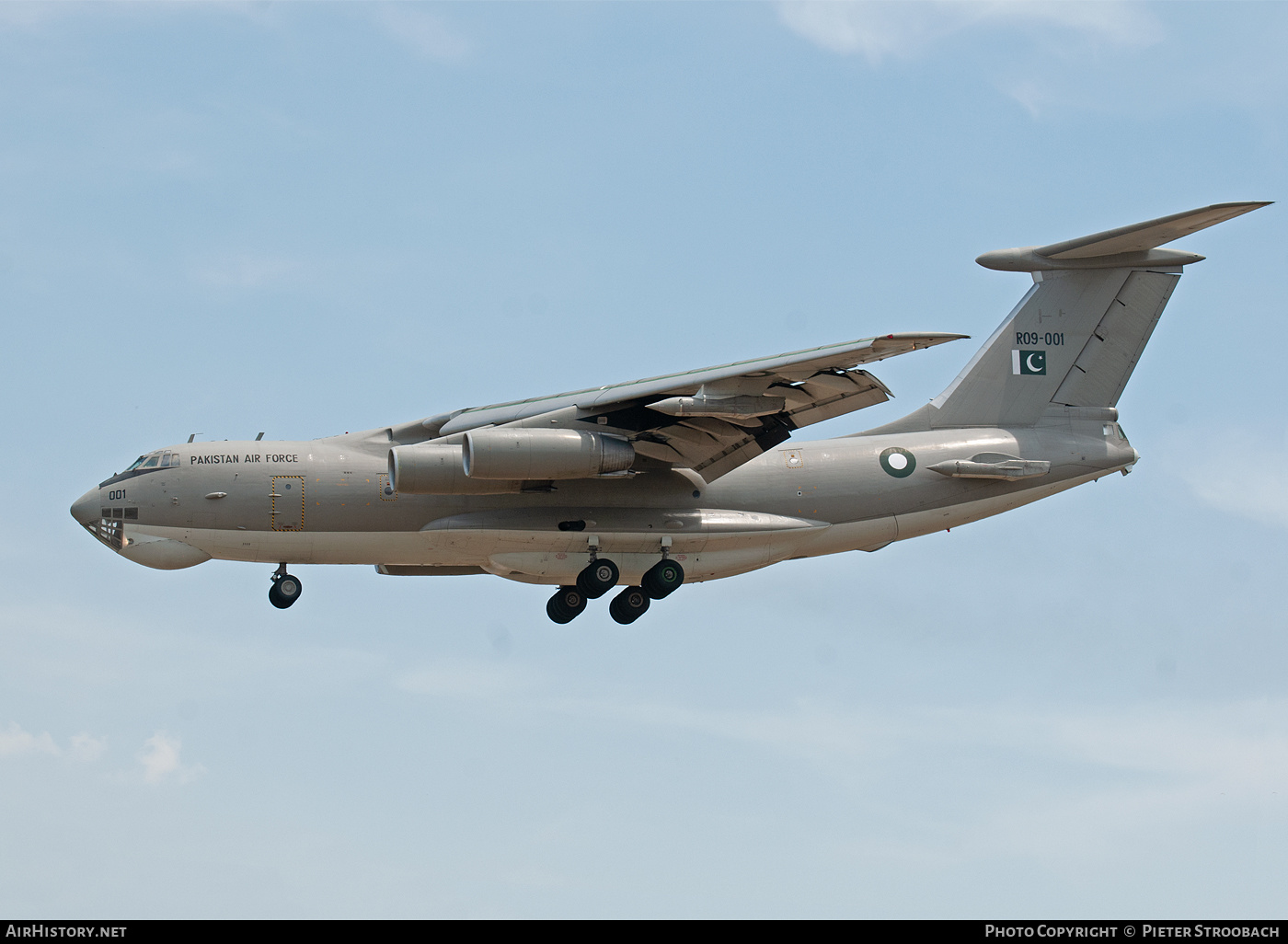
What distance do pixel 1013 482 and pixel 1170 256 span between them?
3.84m

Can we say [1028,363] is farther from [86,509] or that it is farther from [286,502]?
[86,509]

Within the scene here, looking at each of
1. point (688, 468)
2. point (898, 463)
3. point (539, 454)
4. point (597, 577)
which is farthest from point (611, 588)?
point (898, 463)

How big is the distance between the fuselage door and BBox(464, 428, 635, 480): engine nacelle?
199 centimetres

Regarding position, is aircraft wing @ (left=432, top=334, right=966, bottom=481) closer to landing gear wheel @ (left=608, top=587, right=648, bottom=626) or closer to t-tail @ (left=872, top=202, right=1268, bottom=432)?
landing gear wheel @ (left=608, top=587, right=648, bottom=626)

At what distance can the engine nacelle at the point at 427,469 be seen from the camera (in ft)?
58.7

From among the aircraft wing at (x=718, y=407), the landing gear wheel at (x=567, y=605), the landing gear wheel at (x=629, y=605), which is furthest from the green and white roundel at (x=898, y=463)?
the landing gear wheel at (x=567, y=605)

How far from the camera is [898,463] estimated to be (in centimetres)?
2033

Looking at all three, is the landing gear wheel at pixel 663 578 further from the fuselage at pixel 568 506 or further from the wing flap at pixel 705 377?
the wing flap at pixel 705 377

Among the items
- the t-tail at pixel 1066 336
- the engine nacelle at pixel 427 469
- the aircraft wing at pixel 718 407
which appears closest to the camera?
the aircraft wing at pixel 718 407

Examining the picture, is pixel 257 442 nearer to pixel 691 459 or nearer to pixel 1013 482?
pixel 691 459

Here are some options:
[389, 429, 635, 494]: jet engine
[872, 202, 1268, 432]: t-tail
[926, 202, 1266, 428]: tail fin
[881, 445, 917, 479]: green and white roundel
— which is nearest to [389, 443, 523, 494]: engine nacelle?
[389, 429, 635, 494]: jet engine

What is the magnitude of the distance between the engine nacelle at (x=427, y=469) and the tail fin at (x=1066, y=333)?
6541 millimetres

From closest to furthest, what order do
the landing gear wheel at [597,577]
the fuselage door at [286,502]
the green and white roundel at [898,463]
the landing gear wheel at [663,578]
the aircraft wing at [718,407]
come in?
the aircraft wing at [718,407], the fuselage door at [286,502], the landing gear wheel at [597,577], the landing gear wheel at [663,578], the green and white roundel at [898,463]
